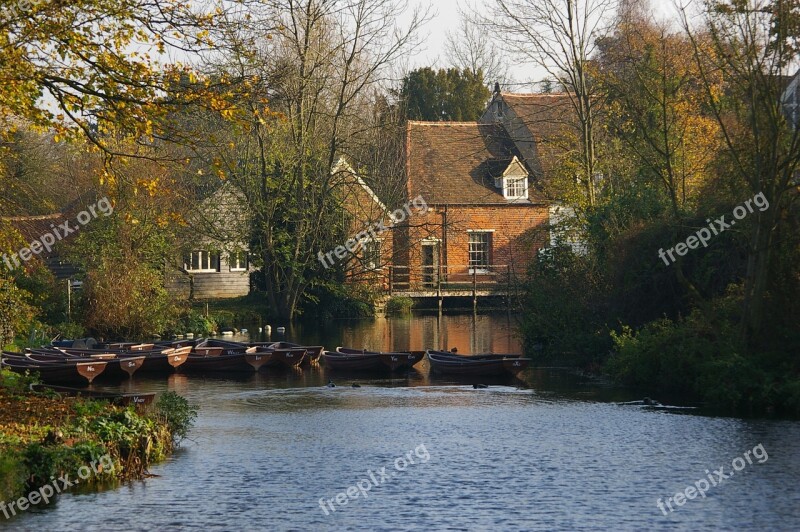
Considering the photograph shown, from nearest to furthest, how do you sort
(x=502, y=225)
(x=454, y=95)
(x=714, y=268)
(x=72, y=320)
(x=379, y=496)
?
(x=379, y=496) → (x=714, y=268) → (x=72, y=320) → (x=502, y=225) → (x=454, y=95)

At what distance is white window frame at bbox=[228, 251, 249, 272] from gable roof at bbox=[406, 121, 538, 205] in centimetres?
978

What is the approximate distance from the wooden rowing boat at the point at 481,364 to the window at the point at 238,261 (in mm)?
18206

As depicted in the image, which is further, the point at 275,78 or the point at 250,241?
the point at 250,241

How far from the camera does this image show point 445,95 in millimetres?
73750

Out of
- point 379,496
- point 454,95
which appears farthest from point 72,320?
point 454,95

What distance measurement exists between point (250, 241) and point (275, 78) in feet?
94.3

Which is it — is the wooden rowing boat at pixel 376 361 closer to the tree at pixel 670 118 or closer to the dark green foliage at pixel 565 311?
the dark green foliage at pixel 565 311

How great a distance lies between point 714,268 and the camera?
88.6ft

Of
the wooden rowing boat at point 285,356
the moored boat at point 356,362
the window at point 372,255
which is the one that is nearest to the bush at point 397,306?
the window at point 372,255

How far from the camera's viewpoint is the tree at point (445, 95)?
7319 cm

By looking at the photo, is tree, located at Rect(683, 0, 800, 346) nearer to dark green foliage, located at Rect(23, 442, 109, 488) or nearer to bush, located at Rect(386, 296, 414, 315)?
dark green foliage, located at Rect(23, 442, 109, 488)

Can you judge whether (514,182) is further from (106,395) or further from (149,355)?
(106,395)

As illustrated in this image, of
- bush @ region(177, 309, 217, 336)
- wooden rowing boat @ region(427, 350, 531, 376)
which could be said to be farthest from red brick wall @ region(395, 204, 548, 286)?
wooden rowing boat @ region(427, 350, 531, 376)

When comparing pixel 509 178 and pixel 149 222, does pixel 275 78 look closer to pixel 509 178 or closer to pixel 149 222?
pixel 149 222
